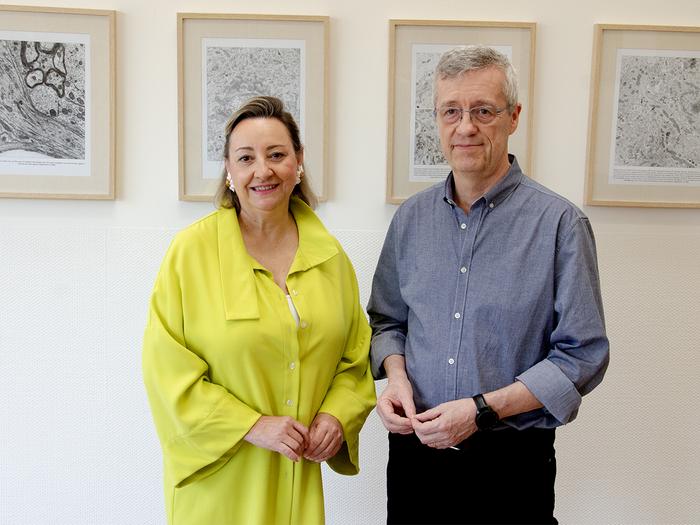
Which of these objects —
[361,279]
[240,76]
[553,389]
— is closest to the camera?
[553,389]

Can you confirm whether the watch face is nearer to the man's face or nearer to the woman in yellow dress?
the woman in yellow dress

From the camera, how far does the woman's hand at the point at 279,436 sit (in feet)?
5.05

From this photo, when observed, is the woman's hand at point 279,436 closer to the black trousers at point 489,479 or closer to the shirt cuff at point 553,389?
the black trousers at point 489,479

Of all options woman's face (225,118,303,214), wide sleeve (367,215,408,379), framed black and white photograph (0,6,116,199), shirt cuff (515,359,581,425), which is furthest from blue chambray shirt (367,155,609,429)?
framed black and white photograph (0,6,116,199)

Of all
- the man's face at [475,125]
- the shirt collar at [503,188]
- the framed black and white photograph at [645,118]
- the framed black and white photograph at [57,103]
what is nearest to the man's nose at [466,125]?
the man's face at [475,125]

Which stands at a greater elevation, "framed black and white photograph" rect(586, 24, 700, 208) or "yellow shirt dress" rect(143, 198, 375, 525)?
"framed black and white photograph" rect(586, 24, 700, 208)

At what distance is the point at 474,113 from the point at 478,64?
0.11m

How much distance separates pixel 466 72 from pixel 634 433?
5.03 feet

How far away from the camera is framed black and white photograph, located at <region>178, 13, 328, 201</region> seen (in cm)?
222

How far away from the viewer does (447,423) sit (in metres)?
1.48

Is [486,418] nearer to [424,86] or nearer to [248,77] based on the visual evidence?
[424,86]

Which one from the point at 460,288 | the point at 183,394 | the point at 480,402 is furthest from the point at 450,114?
the point at 183,394

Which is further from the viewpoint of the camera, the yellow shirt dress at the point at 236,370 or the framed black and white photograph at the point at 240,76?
the framed black and white photograph at the point at 240,76

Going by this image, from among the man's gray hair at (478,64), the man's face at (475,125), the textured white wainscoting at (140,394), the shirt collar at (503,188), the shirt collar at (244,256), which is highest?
Answer: the man's gray hair at (478,64)
